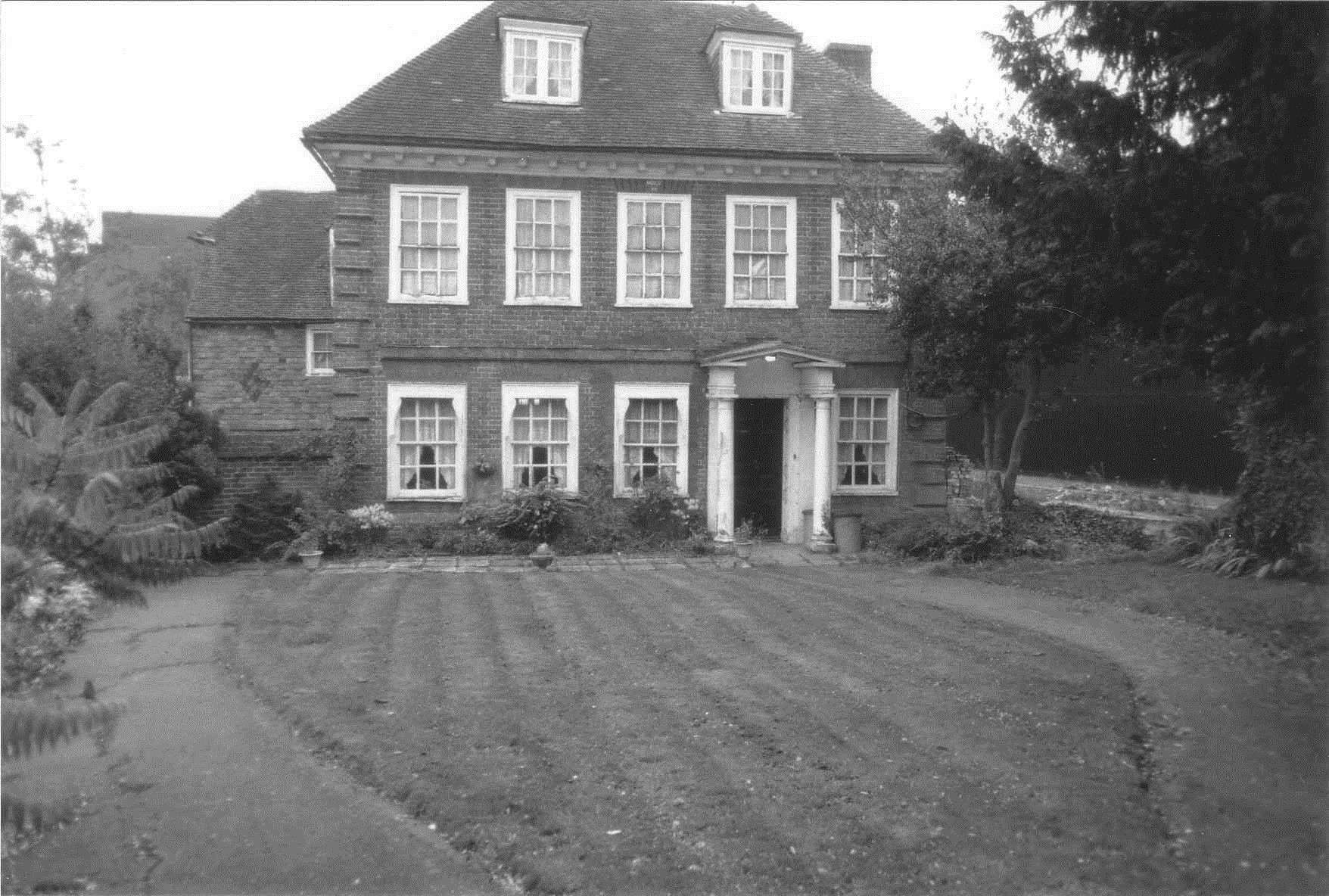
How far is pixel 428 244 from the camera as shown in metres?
17.6

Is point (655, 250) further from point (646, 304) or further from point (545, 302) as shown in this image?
point (545, 302)

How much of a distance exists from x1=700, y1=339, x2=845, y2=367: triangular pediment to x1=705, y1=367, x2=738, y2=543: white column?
0.44ft

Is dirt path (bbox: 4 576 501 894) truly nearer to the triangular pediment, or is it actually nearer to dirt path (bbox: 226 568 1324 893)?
dirt path (bbox: 226 568 1324 893)

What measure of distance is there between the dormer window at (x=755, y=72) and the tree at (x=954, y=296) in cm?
254

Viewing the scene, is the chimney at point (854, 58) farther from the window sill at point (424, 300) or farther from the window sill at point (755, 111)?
the window sill at point (424, 300)

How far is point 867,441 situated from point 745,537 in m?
2.68

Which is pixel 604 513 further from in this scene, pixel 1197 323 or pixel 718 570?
pixel 1197 323

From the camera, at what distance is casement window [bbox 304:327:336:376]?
26.6m

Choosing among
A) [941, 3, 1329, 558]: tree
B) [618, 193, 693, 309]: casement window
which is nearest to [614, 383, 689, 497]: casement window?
[618, 193, 693, 309]: casement window

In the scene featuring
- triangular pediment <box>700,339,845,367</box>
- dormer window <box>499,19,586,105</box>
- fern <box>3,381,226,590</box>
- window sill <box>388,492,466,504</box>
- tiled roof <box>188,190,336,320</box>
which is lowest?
window sill <box>388,492,466,504</box>

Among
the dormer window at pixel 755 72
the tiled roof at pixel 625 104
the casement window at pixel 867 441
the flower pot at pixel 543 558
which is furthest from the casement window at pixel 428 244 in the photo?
the casement window at pixel 867 441

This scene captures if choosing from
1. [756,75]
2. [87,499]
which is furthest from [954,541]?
[87,499]

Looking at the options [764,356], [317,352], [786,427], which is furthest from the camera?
[317,352]

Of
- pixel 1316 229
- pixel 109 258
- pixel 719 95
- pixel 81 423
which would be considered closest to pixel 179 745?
pixel 81 423
